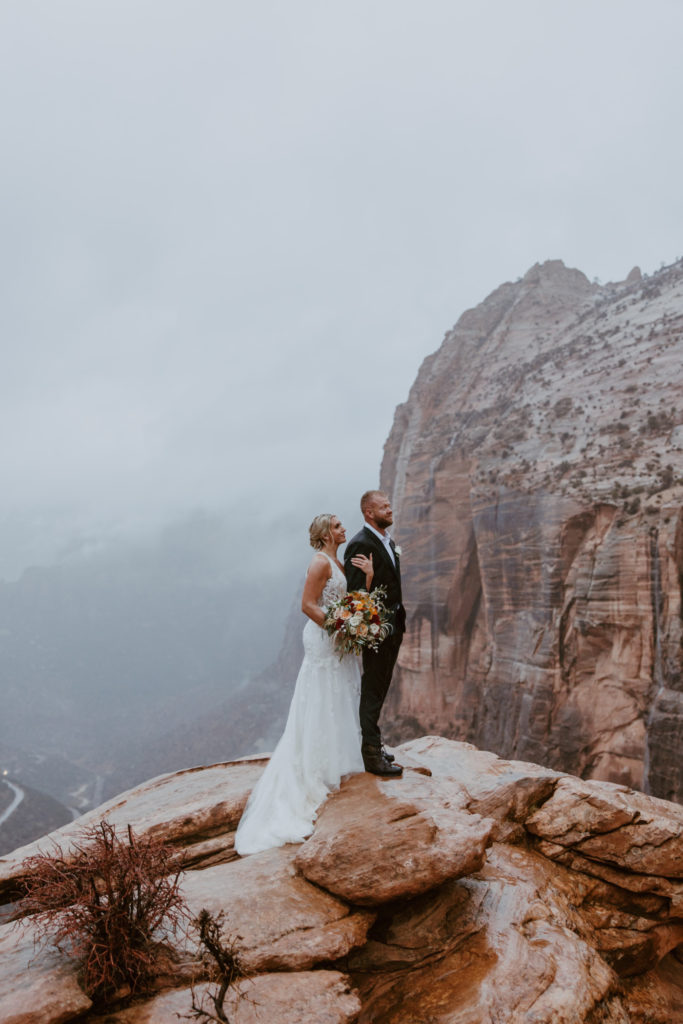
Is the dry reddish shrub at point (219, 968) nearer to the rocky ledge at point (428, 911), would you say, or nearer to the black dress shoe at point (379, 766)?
the rocky ledge at point (428, 911)

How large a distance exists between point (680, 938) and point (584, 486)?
23.2 m

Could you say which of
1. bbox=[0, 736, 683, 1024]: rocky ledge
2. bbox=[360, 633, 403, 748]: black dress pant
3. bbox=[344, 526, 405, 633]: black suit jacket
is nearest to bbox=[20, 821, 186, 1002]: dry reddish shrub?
bbox=[0, 736, 683, 1024]: rocky ledge

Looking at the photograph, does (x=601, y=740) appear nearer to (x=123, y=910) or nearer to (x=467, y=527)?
(x=467, y=527)

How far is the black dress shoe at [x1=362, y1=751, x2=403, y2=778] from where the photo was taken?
6558 millimetres

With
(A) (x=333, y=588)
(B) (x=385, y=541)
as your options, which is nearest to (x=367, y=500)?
(B) (x=385, y=541)

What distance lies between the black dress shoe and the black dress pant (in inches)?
6.7

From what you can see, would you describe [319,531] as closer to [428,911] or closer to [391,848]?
[391,848]

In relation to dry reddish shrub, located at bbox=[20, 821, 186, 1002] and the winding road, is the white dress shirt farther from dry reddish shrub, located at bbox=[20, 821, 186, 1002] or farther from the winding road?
the winding road

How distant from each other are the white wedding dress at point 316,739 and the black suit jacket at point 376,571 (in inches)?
8.0

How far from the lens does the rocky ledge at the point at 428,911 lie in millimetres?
4070

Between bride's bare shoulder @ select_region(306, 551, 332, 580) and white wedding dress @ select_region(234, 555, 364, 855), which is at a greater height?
bride's bare shoulder @ select_region(306, 551, 332, 580)

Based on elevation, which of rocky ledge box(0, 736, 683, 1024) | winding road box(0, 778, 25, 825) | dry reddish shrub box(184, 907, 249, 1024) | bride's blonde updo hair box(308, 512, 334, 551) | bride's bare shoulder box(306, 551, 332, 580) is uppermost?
bride's blonde updo hair box(308, 512, 334, 551)

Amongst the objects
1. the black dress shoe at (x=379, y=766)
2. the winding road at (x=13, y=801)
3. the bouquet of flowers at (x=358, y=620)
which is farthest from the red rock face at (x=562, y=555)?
the winding road at (x=13, y=801)

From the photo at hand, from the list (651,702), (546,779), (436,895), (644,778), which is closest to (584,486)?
(651,702)
